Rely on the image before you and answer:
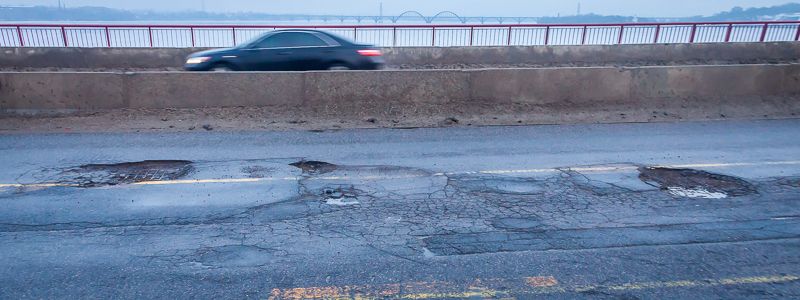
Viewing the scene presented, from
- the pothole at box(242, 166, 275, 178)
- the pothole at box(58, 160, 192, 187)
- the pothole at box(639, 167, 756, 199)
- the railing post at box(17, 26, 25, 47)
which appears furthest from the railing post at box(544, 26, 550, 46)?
the railing post at box(17, 26, 25, 47)

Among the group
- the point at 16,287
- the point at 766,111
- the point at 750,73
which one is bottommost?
the point at 16,287

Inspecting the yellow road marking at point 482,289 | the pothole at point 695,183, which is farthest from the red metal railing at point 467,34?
the yellow road marking at point 482,289

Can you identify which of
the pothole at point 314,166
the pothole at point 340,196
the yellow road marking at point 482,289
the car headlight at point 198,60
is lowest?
the yellow road marking at point 482,289

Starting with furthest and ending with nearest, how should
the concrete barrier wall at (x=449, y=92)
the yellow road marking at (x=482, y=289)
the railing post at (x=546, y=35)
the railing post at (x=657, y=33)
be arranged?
the railing post at (x=657, y=33)
the railing post at (x=546, y=35)
the concrete barrier wall at (x=449, y=92)
the yellow road marking at (x=482, y=289)

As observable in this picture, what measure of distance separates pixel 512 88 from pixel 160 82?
7.67 m

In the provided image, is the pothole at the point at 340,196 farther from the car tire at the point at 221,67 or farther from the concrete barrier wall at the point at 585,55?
the concrete barrier wall at the point at 585,55

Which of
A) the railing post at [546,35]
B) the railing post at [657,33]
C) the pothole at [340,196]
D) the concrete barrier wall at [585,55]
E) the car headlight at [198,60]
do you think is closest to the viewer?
the pothole at [340,196]

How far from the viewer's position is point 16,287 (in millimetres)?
4426

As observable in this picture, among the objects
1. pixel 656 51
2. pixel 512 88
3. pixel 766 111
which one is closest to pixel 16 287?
pixel 512 88

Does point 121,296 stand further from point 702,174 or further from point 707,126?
point 707,126

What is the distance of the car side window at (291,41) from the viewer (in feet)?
44.7

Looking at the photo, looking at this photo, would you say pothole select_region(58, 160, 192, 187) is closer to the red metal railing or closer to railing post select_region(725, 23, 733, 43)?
the red metal railing

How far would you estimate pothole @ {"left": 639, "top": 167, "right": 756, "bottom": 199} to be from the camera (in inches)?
271

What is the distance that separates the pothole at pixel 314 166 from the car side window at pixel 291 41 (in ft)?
20.3
